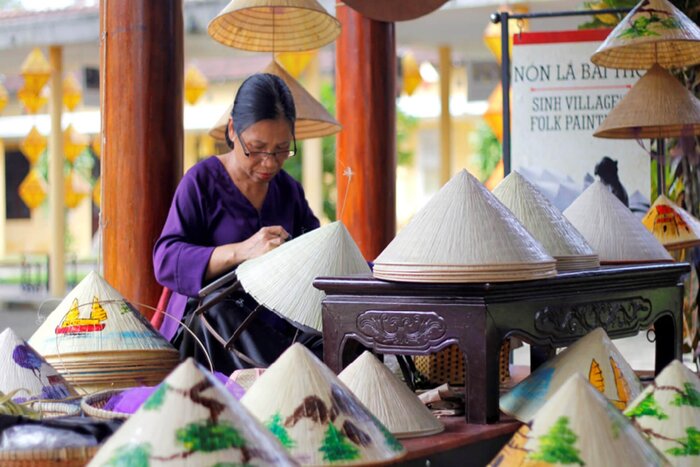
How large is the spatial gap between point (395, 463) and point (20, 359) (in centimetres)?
90

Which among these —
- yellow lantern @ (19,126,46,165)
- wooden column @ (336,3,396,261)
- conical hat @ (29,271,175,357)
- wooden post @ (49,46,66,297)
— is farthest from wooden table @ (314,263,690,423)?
yellow lantern @ (19,126,46,165)

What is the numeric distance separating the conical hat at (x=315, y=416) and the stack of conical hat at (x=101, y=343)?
2.92 feet

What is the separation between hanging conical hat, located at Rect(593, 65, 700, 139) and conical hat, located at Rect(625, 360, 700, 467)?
1762mm

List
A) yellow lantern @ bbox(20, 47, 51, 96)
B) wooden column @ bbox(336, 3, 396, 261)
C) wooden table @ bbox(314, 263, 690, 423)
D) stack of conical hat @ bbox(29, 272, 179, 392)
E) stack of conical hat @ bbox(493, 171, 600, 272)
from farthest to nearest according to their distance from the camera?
yellow lantern @ bbox(20, 47, 51, 96) < wooden column @ bbox(336, 3, 396, 261) < stack of conical hat @ bbox(29, 272, 179, 392) < stack of conical hat @ bbox(493, 171, 600, 272) < wooden table @ bbox(314, 263, 690, 423)

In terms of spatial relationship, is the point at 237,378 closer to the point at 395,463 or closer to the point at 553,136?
the point at 395,463

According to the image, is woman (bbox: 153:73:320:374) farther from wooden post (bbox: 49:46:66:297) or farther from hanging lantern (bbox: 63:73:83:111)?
hanging lantern (bbox: 63:73:83:111)

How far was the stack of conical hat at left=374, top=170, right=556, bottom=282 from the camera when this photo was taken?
6.45 feet

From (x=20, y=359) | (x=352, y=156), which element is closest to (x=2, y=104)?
(x=352, y=156)

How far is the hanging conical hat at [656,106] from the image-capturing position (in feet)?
10.9

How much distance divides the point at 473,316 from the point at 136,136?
1.66 m

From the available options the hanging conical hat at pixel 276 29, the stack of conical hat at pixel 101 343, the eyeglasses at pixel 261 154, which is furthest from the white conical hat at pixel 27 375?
the hanging conical hat at pixel 276 29

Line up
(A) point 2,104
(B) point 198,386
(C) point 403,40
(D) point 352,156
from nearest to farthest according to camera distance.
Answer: (B) point 198,386, (D) point 352,156, (C) point 403,40, (A) point 2,104


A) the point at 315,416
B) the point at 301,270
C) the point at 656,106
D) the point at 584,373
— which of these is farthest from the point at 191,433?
the point at 656,106

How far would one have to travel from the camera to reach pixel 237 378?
225cm
